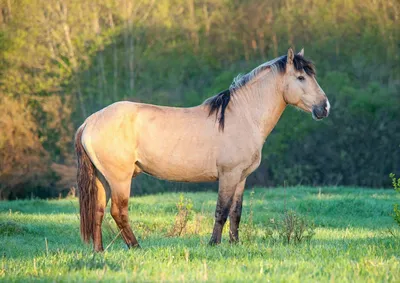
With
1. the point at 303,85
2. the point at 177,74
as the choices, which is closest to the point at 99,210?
the point at 303,85

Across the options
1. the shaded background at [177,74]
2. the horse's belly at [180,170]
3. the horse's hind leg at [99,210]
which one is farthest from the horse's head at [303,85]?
the shaded background at [177,74]

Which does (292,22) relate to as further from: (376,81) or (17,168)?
(17,168)

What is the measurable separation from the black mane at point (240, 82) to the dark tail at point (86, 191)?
1.63 m

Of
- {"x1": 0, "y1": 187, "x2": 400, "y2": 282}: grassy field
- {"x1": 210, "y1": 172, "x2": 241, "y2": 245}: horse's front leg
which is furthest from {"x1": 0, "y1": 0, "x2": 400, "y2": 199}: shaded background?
{"x1": 210, "y1": 172, "x2": 241, "y2": 245}: horse's front leg

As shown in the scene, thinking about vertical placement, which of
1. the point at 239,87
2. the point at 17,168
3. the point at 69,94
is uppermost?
the point at 239,87

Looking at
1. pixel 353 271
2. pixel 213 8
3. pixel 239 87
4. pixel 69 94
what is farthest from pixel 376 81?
pixel 353 271

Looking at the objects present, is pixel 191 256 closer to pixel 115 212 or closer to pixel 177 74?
pixel 115 212

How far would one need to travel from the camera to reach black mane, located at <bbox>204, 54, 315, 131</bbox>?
8812 mm

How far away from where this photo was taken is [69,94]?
101 ft

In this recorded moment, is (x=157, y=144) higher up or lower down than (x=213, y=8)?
lower down

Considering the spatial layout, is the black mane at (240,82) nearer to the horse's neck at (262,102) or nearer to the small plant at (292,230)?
the horse's neck at (262,102)

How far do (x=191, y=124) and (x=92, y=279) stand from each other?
3.36 metres

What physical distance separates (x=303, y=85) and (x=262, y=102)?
559 millimetres

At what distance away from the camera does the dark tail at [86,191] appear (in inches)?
335
